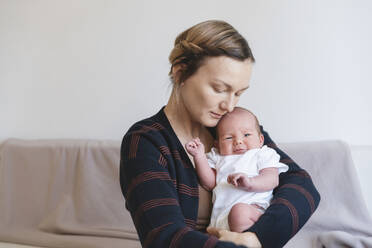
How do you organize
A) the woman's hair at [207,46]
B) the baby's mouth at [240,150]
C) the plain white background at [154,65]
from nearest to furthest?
the woman's hair at [207,46] < the baby's mouth at [240,150] < the plain white background at [154,65]

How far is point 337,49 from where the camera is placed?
6.54ft

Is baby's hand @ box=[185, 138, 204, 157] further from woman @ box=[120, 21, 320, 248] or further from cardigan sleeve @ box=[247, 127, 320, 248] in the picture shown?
cardigan sleeve @ box=[247, 127, 320, 248]

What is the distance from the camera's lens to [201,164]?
118 cm

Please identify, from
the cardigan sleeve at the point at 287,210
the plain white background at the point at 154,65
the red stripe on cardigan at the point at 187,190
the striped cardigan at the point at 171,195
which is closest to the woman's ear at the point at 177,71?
the striped cardigan at the point at 171,195

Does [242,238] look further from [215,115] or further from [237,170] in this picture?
[215,115]

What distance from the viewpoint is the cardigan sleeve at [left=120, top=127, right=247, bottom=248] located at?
2.89 ft

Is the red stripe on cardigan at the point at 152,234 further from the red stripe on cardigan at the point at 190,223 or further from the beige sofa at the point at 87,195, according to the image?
the beige sofa at the point at 87,195

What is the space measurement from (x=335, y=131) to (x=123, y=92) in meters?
1.18

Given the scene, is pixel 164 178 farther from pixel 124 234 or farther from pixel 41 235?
pixel 41 235

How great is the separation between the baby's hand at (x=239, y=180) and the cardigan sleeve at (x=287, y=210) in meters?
0.09

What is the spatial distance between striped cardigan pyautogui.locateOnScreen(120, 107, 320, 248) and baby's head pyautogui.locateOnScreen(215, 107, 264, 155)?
0.46 ft

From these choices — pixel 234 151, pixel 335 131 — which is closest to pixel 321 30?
pixel 335 131

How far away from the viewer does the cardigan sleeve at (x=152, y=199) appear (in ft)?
2.89

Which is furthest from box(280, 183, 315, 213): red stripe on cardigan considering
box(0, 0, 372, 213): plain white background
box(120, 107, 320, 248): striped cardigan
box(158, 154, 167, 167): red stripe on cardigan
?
box(0, 0, 372, 213): plain white background
